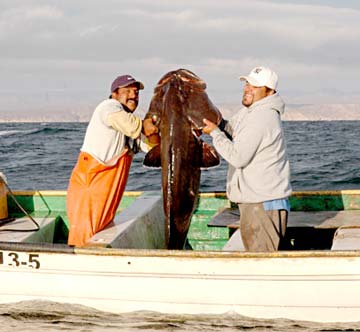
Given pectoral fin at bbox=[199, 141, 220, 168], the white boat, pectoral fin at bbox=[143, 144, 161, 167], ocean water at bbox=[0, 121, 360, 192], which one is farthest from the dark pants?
ocean water at bbox=[0, 121, 360, 192]

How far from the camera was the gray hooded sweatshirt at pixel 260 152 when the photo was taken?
600cm

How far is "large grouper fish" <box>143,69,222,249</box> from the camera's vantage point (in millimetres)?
6332

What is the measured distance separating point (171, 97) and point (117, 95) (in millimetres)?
819

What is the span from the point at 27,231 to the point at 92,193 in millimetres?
1555

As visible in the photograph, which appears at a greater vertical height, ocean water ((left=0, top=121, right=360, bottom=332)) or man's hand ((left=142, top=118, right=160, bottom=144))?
man's hand ((left=142, top=118, right=160, bottom=144))

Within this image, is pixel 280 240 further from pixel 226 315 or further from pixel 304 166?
pixel 304 166

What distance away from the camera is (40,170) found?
82.9 feet

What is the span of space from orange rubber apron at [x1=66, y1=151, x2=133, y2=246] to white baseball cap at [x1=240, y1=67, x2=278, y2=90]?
1.63 meters

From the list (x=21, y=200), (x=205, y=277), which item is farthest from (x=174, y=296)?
(x=21, y=200)

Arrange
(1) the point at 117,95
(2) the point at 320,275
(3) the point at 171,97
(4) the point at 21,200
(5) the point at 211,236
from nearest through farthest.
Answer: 1. (2) the point at 320,275
2. (3) the point at 171,97
3. (1) the point at 117,95
4. (5) the point at 211,236
5. (4) the point at 21,200

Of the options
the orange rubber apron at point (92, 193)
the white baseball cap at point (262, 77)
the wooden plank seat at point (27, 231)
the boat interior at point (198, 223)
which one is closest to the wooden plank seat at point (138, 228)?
the boat interior at point (198, 223)

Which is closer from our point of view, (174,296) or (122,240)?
(174,296)

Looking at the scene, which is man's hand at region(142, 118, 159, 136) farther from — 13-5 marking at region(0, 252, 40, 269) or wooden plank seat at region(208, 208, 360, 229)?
wooden plank seat at region(208, 208, 360, 229)

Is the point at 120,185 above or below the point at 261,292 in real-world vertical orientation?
above
